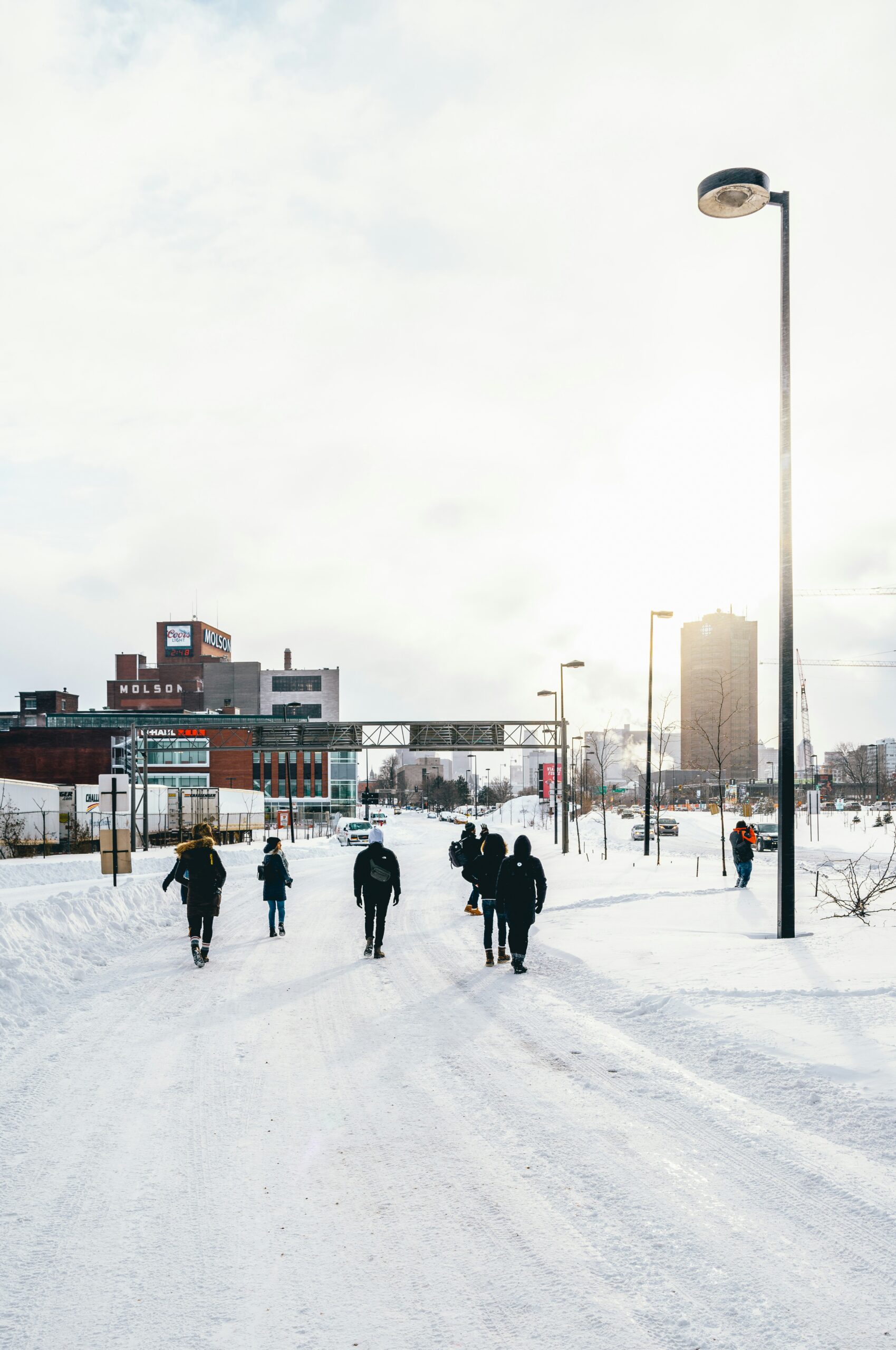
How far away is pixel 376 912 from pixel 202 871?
2.57 metres

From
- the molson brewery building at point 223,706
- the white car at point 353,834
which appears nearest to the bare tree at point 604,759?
the white car at point 353,834

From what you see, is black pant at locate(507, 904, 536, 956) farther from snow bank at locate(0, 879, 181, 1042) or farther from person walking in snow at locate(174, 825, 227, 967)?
snow bank at locate(0, 879, 181, 1042)

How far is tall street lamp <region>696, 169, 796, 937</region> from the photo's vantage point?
10.9m

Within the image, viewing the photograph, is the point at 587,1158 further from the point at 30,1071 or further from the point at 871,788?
the point at 871,788

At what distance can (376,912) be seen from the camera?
1254cm

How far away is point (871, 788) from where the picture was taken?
131 meters

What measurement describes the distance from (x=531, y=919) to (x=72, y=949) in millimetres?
6777

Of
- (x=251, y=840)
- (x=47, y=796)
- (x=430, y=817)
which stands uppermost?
(x=47, y=796)

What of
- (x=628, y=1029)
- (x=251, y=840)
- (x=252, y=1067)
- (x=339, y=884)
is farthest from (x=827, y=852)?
(x=252, y=1067)

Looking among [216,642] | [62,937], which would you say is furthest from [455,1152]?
[216,642]

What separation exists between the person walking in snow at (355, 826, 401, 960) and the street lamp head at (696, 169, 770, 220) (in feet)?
30.4

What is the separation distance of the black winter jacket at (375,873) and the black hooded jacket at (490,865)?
1.20 m

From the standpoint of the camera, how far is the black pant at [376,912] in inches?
481

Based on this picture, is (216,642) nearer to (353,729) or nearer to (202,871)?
(353,729)
